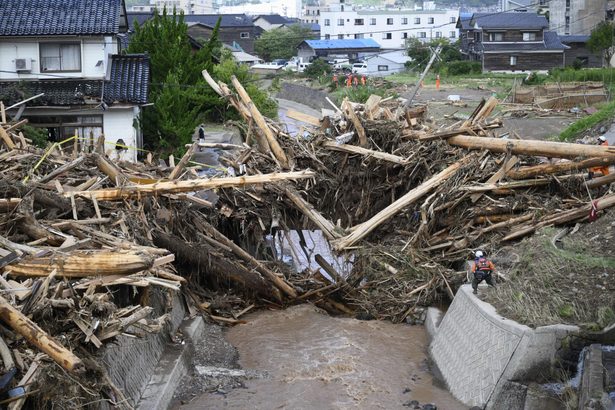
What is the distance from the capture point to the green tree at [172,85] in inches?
1045

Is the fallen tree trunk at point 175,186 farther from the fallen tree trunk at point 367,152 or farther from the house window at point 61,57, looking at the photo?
the house window at point 61,57

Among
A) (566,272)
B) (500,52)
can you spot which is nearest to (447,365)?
(566,272)

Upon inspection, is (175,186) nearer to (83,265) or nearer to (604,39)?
(83,265)

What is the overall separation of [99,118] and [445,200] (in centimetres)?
1241

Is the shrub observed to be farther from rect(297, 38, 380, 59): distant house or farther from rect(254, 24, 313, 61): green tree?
rect(254, 24, 313, 61): green tree

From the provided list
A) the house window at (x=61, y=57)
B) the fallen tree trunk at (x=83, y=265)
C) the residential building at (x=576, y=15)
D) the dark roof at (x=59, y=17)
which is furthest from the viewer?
the residential building at (x=576, y=15)

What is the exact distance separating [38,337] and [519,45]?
194ft

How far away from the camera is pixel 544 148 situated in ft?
50.8

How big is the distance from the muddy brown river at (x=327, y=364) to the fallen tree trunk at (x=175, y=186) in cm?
257

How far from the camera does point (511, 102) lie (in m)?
41.4

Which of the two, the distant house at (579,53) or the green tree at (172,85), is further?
the distant house at (579,53)

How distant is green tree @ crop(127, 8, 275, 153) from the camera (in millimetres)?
26531

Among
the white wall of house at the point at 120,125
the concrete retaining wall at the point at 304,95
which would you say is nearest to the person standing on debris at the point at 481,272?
the white wall of house at the point at 120,125

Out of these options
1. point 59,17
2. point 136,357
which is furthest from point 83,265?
point 59,17
